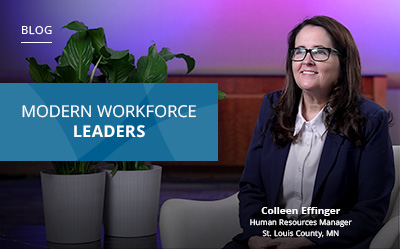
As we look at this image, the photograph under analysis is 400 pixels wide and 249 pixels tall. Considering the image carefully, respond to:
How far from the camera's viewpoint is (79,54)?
2.12 meters

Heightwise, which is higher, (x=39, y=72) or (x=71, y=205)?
(x=39, y=72)

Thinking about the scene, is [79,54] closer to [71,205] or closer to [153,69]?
[153,69]

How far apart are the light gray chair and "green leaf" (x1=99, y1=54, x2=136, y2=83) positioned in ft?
2.90

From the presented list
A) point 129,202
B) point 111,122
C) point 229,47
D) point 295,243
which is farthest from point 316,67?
point 229,47

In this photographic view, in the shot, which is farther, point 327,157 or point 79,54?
point 79,54

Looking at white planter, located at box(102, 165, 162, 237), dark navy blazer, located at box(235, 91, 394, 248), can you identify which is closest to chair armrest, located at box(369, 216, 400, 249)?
dark navy blazer, located at box(235, 91, 394, 248)

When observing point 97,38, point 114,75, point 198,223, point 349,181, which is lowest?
point 198,223

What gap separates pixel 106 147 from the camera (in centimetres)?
182

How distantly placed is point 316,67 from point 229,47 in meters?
2.67

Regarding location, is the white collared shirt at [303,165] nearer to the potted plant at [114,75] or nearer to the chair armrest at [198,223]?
the chair armrest at [198,223]

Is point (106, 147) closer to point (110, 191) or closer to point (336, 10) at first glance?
point (110, 191)
